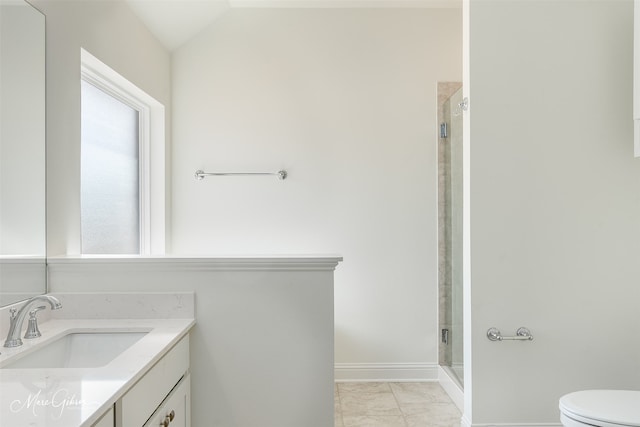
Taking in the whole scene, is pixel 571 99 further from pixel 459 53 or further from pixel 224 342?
pixel 224 342

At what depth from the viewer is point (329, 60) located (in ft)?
9.78

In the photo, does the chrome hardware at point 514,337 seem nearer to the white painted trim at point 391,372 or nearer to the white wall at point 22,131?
the white painted trim at point 391,372

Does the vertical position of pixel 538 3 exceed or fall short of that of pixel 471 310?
it exceeds it

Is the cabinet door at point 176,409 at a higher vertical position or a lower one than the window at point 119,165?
lower

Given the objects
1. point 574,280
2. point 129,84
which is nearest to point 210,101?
point 129,84

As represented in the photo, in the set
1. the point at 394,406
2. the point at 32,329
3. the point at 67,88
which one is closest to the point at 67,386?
the point at 32,329

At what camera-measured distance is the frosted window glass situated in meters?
2.21

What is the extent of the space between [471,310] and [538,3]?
150 centimetres

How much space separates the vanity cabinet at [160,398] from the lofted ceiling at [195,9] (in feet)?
6.18

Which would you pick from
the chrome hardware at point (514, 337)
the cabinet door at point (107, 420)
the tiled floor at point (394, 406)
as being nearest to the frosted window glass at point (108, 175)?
the cabinet door at point (107, 420)

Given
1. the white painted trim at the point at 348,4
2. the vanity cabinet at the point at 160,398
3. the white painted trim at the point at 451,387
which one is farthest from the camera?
the white painted trim at the point at 348,4

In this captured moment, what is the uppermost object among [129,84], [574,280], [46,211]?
[129,84]

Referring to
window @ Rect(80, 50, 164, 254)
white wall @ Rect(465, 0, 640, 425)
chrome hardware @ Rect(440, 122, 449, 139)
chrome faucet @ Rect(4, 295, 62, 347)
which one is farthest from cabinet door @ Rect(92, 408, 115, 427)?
chrome hardware @ Rect(440, 122, 449, 139)

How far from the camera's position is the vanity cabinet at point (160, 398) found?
1.09 meters
